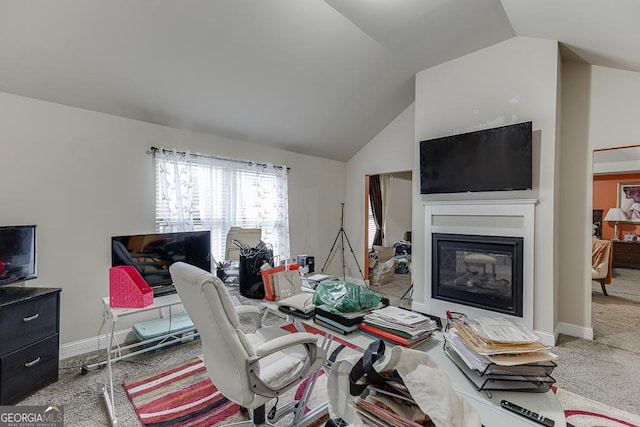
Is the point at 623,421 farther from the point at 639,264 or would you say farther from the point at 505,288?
the point at 639,264

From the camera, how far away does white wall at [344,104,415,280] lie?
15.0ft

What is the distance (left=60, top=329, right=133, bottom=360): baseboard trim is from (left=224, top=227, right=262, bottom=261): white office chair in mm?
1222

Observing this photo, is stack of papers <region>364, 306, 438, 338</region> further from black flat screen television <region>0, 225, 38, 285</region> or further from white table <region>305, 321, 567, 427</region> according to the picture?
black flat screen television <region>0, 225, 38, 285</region>

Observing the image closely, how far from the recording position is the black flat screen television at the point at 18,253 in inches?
86.9

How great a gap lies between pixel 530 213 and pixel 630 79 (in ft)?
5.32

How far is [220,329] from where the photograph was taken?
133 centimetres

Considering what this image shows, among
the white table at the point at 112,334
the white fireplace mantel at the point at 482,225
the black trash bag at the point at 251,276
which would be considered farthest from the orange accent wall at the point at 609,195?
the white table at the point at 112,334

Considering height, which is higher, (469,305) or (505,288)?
(505,288)

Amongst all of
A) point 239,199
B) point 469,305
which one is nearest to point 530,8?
point 469,305

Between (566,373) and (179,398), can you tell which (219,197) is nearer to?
(179,398)

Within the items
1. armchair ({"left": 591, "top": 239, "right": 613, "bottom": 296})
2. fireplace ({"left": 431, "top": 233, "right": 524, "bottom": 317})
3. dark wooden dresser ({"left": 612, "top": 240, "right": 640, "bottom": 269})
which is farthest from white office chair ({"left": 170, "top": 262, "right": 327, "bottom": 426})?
dark wooden dresser ({"left": 612, "top": 240, "right": 640, "bottom": 269})

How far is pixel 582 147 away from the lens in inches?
123

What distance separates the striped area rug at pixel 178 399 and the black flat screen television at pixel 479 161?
302 cm

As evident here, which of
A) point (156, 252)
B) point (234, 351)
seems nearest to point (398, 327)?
point (234, 351)
